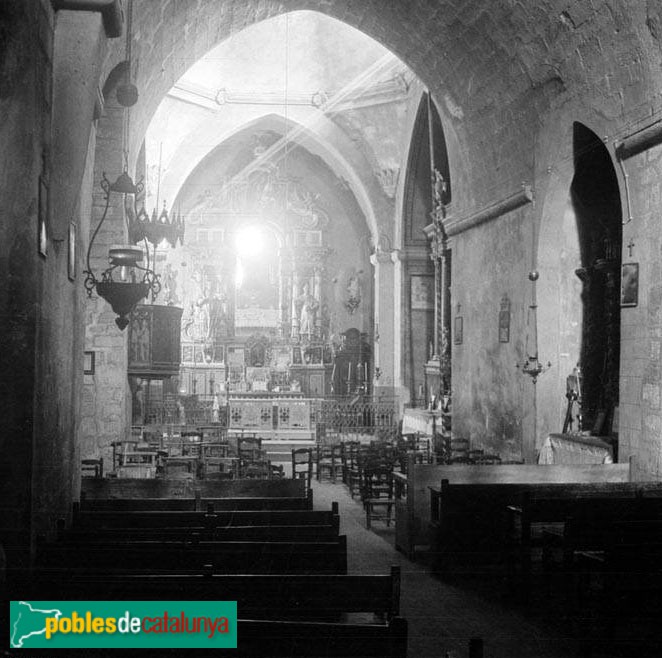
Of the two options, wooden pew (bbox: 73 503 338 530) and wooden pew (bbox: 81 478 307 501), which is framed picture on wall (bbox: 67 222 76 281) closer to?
wooden pew (bbox: 81 478 307 501)

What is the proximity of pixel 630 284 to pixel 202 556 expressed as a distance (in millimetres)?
6263

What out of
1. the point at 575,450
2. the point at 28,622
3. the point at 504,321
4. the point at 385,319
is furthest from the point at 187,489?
the point at 385,319

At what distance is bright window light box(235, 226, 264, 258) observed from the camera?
27.1 m

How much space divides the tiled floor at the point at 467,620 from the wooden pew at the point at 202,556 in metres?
0.90

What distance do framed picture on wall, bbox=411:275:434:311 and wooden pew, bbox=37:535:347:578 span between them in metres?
18.0

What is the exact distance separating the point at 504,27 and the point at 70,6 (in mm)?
7664

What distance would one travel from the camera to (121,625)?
357 centimetres

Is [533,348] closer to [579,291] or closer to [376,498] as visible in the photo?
[579,291]

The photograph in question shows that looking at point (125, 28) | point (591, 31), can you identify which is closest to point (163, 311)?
point (125, 28)

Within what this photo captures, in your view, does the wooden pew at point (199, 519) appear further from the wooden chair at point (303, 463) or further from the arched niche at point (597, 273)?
the arched niche at point (597, 273)

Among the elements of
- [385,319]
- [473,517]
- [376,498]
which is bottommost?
[376,498]

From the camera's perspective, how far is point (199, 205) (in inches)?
1071

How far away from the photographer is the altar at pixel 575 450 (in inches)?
416

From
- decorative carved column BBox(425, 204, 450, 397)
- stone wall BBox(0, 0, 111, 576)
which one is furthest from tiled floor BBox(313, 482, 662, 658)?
decorative carved column BBox(425, 204, 450, 397)
